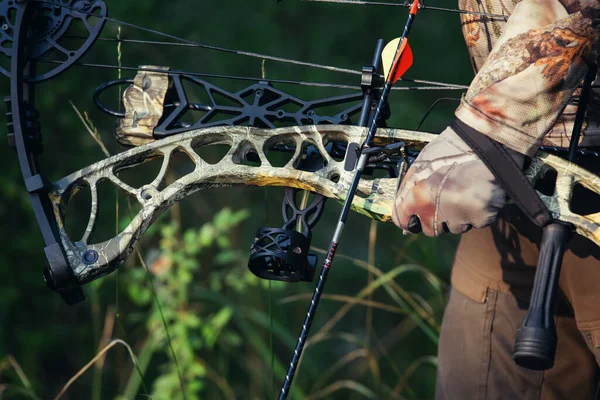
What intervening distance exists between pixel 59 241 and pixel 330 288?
235cm

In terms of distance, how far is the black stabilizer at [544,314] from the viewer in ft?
4.51

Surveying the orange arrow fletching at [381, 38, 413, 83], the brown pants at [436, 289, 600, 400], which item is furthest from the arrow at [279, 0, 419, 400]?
the brown pants at [436, 289, 600, 400]

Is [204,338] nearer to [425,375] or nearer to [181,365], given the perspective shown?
[181,365]

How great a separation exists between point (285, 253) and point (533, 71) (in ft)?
1.81

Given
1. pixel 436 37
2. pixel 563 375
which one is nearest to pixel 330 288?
pixel 436 37

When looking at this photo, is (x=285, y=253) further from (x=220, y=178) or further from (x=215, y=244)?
(x=215, y=244)

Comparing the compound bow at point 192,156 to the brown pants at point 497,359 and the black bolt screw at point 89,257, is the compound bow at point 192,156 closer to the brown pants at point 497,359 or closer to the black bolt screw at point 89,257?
the black bolt screw at point 89,257

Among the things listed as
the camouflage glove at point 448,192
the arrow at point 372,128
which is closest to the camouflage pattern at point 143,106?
the arrow at point 372,128

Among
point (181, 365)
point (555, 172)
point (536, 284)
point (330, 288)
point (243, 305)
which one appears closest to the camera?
point (536, 284)

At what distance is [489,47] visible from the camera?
1732 millimetres

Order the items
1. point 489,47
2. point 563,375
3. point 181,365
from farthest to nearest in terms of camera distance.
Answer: point 181,365, point 563,375, point 489,47

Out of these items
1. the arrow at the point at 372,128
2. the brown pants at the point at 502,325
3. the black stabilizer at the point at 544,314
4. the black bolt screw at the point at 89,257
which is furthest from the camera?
the brown pants at the point at 502,325

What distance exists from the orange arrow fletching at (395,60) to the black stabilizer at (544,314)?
1.35 ft

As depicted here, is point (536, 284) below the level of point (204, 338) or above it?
above
